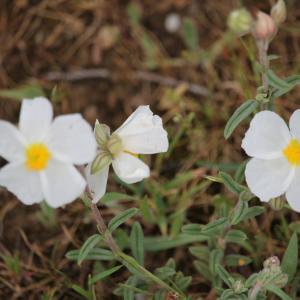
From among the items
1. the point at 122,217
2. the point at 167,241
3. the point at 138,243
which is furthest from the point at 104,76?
the point at 122,217

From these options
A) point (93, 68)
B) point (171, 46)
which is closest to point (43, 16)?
point (93, 68)

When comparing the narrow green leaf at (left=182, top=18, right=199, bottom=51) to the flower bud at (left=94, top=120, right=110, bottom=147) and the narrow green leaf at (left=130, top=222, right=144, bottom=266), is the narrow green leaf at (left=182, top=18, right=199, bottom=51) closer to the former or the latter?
the narrow green leaf at (left=130, top=222, right=144, bottom=266)

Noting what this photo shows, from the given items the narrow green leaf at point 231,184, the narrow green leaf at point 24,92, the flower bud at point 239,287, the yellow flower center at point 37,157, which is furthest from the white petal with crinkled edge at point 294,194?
the narrow green leaf at point 24,92

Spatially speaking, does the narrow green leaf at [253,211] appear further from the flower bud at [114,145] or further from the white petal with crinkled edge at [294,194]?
the flower bud at [114,145]

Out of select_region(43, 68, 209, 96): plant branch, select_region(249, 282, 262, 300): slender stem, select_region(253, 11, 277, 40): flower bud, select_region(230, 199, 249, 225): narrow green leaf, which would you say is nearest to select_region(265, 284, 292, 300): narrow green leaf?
select_region(249, 282, 262, 300): slender stem

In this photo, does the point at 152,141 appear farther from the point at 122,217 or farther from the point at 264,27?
the point at 264,27
